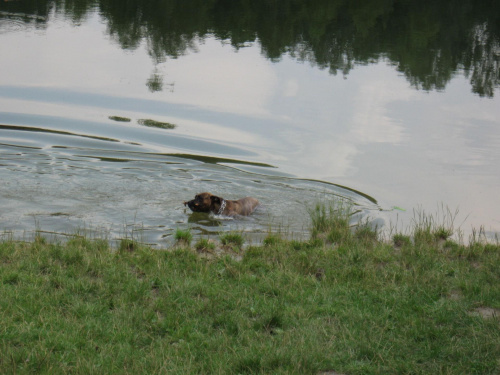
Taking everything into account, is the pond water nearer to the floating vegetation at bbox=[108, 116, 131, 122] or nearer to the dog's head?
the floating vegetation at bbox=[108, 116, 131, 122]

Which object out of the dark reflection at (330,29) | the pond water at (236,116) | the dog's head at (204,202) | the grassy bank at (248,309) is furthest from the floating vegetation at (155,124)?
the grassy bank at (248,309)

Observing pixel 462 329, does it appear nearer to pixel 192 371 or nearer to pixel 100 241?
pixel 192 371

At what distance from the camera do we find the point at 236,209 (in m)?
12.8

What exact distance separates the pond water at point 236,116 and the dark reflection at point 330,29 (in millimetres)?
133

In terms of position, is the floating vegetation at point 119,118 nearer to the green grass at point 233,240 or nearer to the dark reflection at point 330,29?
the dark reflection at point 330,29

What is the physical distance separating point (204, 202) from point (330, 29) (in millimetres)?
20304

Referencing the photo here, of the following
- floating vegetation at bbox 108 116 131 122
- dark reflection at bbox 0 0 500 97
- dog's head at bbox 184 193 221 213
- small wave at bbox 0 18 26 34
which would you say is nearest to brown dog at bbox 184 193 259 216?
dog's head at bbox 184 193 221 213

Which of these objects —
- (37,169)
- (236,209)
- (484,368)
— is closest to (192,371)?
(484,368)

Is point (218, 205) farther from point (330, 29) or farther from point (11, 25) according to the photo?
point (330, 29)

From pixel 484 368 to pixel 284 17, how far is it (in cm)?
2819

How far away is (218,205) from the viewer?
12.7m

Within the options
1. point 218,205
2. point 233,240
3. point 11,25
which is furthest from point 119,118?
point 11,25

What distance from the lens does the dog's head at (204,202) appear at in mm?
12508

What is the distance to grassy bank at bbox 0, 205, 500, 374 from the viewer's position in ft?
20.0
